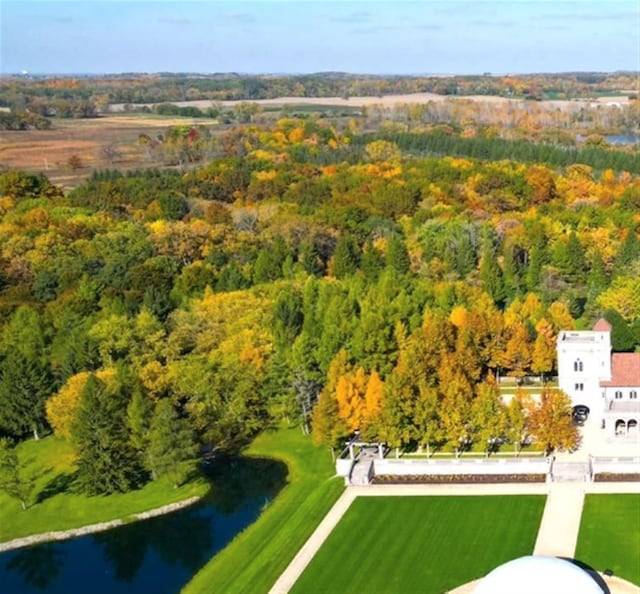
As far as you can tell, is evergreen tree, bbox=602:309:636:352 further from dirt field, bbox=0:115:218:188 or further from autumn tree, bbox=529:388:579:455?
dirt field, bbox=0:115:218:188

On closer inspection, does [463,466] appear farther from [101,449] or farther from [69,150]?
[69,150]

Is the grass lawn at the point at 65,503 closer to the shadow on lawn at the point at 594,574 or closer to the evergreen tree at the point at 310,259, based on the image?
the shadow on lawn at the point at 594,574

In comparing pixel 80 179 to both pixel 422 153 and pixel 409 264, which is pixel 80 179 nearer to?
pixel 422 153

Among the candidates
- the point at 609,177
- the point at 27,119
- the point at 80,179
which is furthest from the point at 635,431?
the point at 27,119

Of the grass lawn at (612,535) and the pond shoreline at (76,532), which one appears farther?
the pond shoreline at (76,532)

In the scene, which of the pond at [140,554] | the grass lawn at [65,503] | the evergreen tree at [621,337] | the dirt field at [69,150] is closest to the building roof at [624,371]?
the evergreen tree at [621,337]

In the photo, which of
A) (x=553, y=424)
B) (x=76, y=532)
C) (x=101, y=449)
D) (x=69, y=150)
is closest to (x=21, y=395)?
(x=101, y=449)

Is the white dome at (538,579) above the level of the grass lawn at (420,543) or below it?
above
